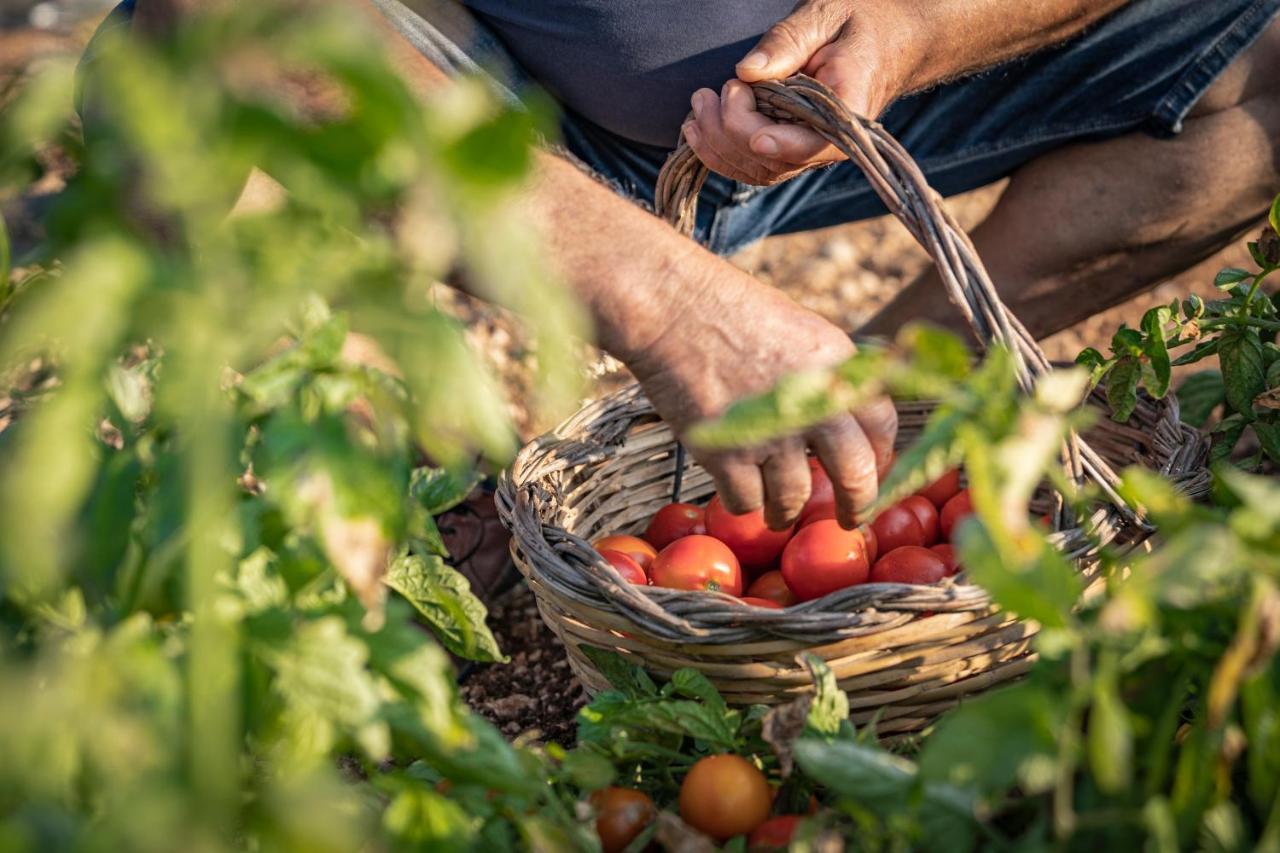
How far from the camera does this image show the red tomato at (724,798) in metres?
1.05

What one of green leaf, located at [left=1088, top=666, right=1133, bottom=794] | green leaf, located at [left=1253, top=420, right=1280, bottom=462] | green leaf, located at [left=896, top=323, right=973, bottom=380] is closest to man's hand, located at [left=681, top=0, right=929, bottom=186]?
green leaf, located at [left=1253, top=420, right=1280, bottom=462]

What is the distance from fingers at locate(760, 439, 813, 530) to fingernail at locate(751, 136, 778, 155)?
0.47 m

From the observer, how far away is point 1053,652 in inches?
32.1

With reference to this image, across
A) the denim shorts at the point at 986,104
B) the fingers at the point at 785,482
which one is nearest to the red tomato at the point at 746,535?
the fingers at the point at 785,482

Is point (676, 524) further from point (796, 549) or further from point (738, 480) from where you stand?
point (738, 480)

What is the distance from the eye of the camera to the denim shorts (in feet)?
6.63

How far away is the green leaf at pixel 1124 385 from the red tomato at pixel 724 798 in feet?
2.52

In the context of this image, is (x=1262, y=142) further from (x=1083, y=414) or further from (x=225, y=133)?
Result: (x=225, y=133)

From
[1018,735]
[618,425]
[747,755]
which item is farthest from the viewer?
[618,425]

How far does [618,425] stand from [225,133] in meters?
1.22

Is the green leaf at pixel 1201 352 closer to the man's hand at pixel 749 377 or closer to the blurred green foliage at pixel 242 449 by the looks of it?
the man's hand at pixel 749 377

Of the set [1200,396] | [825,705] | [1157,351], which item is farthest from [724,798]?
[1200,396]

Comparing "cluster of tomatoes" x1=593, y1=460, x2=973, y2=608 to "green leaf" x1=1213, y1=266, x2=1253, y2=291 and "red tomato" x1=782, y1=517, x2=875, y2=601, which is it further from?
"green leaf" x1=1213, y1=266, x2=1253, y2=291

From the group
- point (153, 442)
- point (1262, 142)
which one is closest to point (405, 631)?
point (153, 442)
